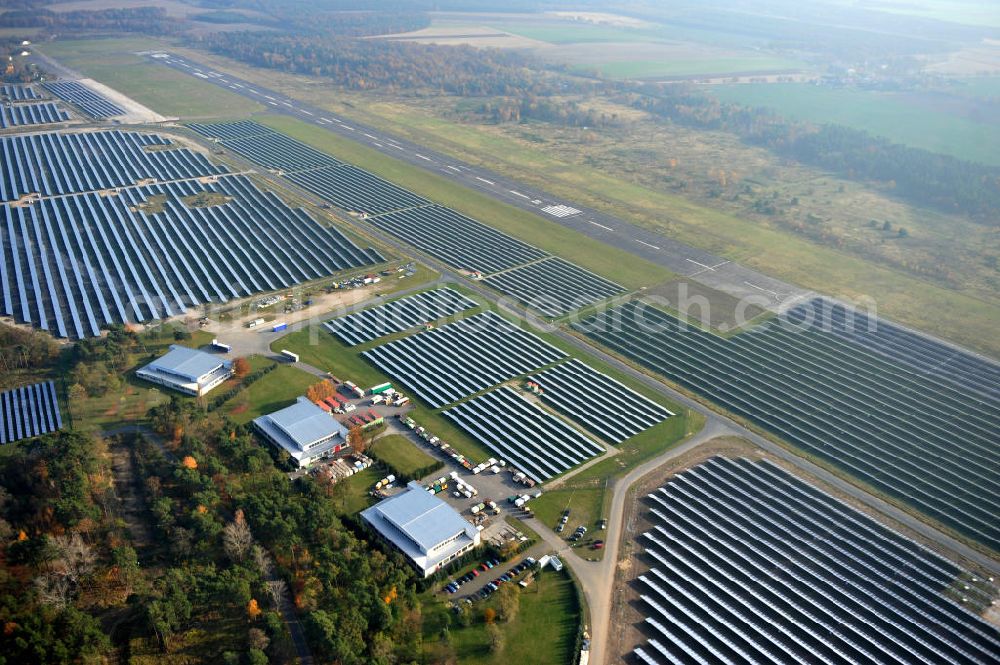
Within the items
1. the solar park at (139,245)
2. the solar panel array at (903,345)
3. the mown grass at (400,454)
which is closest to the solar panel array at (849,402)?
the solar panel array at (903,345)

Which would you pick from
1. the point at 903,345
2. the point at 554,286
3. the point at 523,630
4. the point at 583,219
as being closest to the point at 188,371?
the point at 523,630

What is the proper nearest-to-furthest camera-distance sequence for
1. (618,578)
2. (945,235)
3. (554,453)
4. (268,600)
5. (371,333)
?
(268,600), (618,578), (554,453), (371,333), (945,235)

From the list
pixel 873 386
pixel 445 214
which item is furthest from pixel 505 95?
pixel 873 386

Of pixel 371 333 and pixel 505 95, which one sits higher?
pixel 505 95

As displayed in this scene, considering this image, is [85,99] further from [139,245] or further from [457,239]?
[457,239]

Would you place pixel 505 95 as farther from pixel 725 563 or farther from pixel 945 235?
pixel 725 563

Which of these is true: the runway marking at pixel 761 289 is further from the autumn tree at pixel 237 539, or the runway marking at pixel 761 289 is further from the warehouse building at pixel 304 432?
the autumn tree at pixel 237 539
